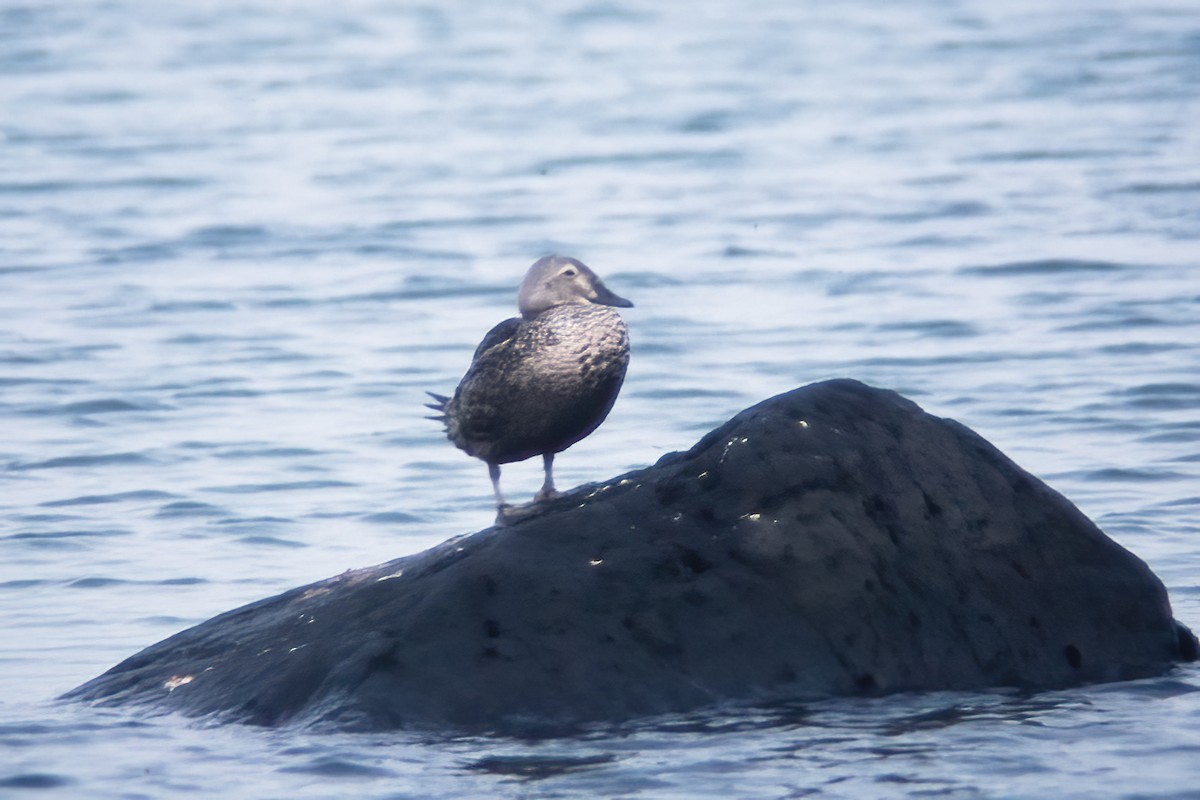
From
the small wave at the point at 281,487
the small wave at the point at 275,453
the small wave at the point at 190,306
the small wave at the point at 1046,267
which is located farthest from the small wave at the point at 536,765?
the small wave at the point at 1046,267

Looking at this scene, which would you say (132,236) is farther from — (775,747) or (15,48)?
(775,747)

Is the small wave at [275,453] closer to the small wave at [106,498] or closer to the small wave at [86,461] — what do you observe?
the small wave at [86,461]

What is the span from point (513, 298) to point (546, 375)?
856 centimetres

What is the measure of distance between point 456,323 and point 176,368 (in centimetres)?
210

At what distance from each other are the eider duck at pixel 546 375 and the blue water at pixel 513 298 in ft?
3.83

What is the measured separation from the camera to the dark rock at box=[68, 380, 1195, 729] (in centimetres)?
547

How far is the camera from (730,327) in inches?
524

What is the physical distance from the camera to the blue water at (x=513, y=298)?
5.39 metres

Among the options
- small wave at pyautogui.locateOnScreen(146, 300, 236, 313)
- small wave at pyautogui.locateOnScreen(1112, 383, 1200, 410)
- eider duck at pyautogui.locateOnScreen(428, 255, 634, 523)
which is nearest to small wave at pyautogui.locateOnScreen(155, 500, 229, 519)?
eider duck at pyautogui.locateOnScreen(428, 255, 634, 523)

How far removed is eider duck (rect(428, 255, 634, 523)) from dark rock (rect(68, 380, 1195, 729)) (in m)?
0.26

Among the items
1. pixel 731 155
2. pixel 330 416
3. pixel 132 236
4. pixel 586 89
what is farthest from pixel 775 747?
pixel 586 89

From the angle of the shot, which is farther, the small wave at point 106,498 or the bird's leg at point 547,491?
the small wave at point 106,498

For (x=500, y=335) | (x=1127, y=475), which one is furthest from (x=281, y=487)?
(x=1127, y=475)

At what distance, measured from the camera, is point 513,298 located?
1452cm
